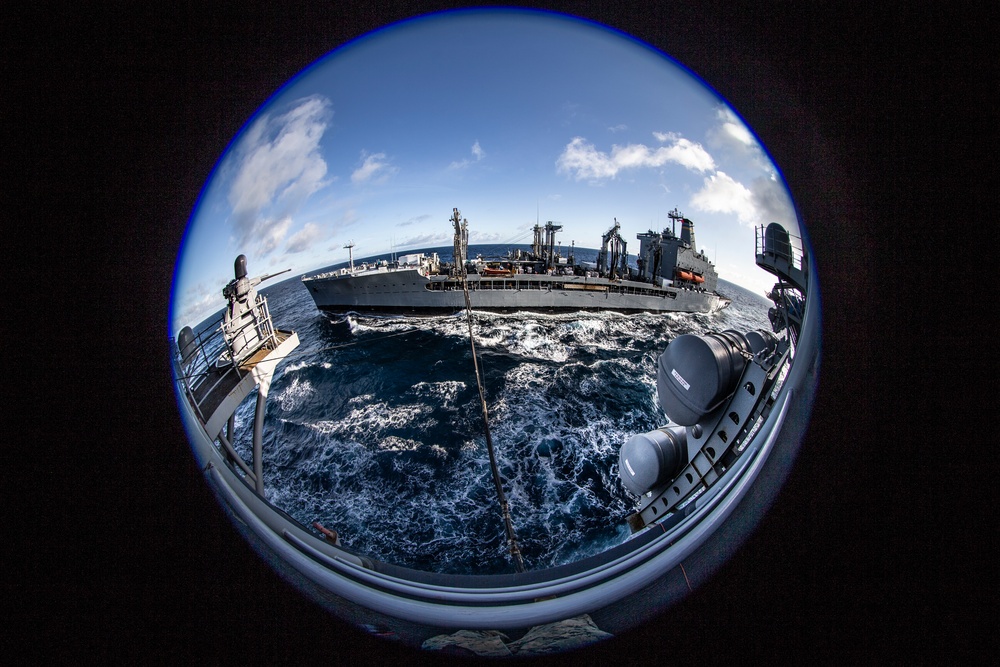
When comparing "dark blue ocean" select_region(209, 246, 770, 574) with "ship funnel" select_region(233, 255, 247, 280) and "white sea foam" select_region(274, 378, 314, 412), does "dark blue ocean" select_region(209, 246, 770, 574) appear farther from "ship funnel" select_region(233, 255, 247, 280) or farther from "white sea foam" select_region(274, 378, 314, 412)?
"ship funnel" select_region(233, 255, 247, 280)

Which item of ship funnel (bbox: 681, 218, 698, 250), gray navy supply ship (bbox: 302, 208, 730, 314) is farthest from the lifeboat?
ship funnel (bbox: 681, 218, 698, 250)

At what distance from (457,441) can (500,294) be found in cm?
1569

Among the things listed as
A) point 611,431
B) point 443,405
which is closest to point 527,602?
point 611,431

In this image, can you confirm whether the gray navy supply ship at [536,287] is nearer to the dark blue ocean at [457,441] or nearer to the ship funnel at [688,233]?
the ship funnel at [688,233]

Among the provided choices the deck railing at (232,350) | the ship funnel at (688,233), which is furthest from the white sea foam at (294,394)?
the ship funnel at (688,233)

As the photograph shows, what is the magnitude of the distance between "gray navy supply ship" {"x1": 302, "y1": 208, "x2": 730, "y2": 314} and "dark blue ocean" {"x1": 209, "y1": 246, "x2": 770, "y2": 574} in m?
5.60

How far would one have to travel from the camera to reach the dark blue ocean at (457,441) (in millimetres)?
6781

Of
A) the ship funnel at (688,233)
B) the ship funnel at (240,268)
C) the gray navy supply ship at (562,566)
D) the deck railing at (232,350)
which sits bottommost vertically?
the gray navy supply ship at (562,566)

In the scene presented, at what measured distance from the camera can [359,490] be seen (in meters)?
8.15

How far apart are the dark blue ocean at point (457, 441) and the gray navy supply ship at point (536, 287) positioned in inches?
221

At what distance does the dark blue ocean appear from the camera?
6781 mm

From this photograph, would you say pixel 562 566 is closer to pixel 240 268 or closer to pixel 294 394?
pixel 240 268

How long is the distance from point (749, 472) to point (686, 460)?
9.28 ft

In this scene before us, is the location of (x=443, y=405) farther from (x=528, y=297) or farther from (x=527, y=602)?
(x=528, y=297)
